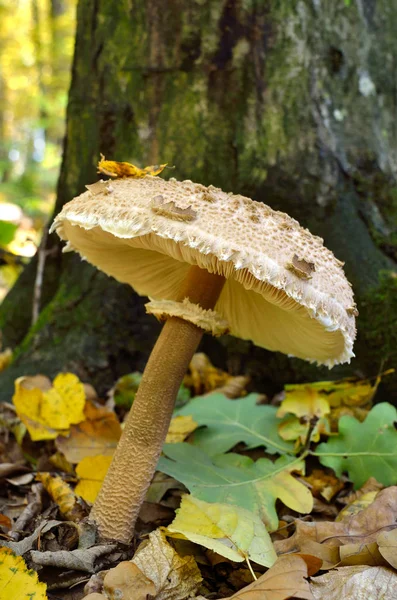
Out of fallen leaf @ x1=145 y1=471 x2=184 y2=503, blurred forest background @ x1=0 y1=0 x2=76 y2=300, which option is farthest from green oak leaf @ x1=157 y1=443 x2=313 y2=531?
blurred forest background @ x1=0 y1=0 x2=76 y2=300

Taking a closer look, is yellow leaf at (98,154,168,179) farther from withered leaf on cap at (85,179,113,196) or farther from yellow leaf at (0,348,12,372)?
yellow leaf at (0,348,12,372)

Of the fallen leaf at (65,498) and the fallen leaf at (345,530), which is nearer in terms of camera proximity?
the fallen leaf at (345,530)

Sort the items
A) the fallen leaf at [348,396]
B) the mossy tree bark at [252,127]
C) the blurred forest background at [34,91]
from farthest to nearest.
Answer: the blurred forest background at [34,91] → the mossy tree bark at [252,127] → the fallen leaf at [348,396]

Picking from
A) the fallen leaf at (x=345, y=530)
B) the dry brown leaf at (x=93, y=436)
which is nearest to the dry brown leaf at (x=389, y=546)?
the fallen leaf at (x=345, y=530)

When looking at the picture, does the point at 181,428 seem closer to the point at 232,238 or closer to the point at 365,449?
the point at 365,449

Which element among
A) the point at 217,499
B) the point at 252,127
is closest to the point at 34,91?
the point at 252,127

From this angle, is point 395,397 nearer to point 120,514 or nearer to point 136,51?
point 120,514

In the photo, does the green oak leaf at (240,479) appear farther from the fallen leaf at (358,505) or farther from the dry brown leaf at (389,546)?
the dry brown leaf at (389,546)
